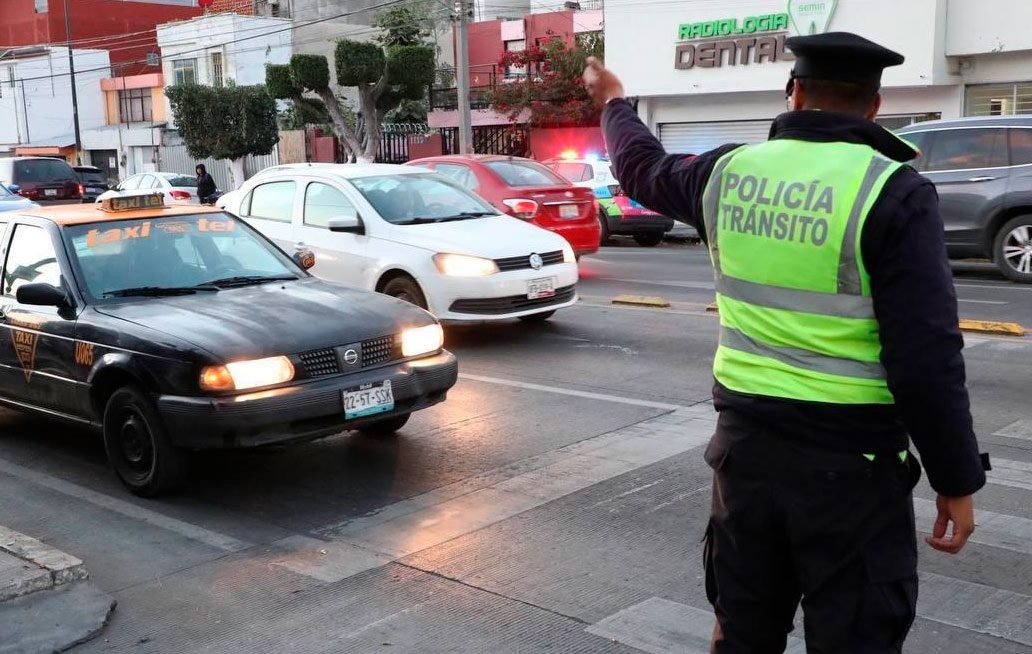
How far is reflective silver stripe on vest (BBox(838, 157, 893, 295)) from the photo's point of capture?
96.7 inches

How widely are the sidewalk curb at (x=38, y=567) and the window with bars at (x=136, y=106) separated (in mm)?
46752

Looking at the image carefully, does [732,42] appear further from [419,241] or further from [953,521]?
[953,521]

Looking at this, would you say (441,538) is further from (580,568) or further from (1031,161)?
(1031,161)

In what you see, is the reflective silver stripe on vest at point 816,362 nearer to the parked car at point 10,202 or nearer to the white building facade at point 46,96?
the parked car at point 10,202

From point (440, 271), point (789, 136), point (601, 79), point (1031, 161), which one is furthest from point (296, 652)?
point (1031, 161)

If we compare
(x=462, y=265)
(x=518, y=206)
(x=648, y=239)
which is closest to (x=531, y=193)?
(x=518, y=206)

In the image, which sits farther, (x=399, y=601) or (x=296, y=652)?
(x=399, y=601)

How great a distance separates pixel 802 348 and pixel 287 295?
4.59 meters

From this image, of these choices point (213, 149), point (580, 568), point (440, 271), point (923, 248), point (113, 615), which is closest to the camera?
point (923, 248)

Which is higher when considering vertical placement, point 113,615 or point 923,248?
point 923,248

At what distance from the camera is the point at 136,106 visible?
5006 centimetres

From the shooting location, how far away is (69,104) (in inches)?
2057

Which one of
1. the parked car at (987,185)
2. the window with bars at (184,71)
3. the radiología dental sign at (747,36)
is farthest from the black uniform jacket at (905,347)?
the window with bars at (184,71)

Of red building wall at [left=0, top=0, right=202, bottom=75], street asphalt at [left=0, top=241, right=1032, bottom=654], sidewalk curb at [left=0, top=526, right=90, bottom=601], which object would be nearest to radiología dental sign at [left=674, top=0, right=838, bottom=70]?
street asphalt at [left=0, top=241, right=1032, bottom=654]
